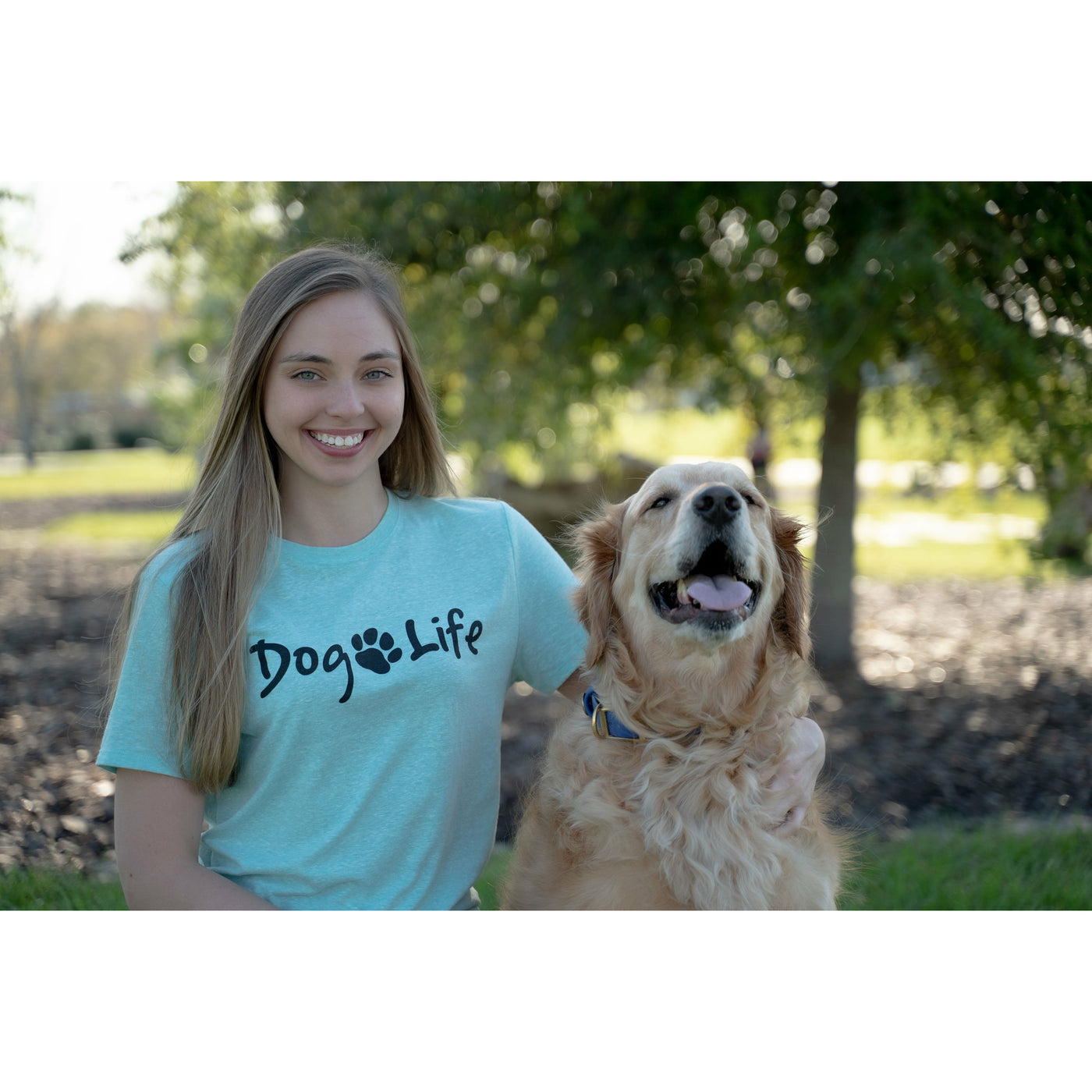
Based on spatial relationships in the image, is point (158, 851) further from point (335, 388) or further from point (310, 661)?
point (335, 388)

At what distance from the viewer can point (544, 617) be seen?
113 inches

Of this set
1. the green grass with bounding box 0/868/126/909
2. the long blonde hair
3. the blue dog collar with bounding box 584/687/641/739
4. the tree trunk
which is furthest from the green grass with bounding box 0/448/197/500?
the blue dog collar with bounding box 584/687/641/739

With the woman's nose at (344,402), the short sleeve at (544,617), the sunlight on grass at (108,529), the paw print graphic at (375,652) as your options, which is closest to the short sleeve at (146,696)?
the paw print graphic at (375,652)

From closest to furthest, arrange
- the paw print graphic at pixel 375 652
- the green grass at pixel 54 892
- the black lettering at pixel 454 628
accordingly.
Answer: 1. the paw print graphic at pixel 375 652
2. the black lettering at pixel 454 628
3. the green grass at pixel 54 892

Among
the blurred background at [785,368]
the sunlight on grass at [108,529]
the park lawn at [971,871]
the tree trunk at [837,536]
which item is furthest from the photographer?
the sunlight on grass at [108,529]

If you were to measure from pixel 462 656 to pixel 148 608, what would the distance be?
0.79 metres

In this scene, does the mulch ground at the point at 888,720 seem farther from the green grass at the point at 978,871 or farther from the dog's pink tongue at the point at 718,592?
the dog's pink tongue at the point at 718,592

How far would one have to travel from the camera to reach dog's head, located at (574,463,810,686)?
8.37 feet

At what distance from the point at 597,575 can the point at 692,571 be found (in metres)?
0.31

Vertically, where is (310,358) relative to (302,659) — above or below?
above

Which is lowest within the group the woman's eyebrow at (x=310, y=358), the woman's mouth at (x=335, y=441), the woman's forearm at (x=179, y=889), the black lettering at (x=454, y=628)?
the woman's forearm at (x=179, y=889)

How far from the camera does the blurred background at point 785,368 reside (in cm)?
468

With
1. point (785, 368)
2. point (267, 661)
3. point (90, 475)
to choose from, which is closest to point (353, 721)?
point (267, 661)

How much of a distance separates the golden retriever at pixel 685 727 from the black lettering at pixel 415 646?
1.58 ft
